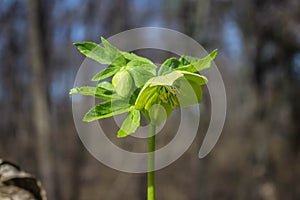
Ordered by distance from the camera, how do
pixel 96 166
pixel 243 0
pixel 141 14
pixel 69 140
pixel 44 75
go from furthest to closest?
pixel 96 166
pixel 69 140
pixel 141 14
pixel 243 0
pixel 44 75

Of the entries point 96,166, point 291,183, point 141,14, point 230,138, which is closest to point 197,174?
point 291,183

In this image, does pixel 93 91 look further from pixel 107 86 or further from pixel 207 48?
pixel 207 48

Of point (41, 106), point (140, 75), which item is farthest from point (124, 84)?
point (41, 106)

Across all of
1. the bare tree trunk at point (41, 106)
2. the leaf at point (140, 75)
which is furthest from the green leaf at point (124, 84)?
the bare tree trunk at point (41, 106)

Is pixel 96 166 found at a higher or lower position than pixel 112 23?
lower

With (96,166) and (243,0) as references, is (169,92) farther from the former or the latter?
(96,166)

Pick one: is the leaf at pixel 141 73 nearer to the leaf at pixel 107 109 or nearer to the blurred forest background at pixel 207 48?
the leaf at pixel 107 109
